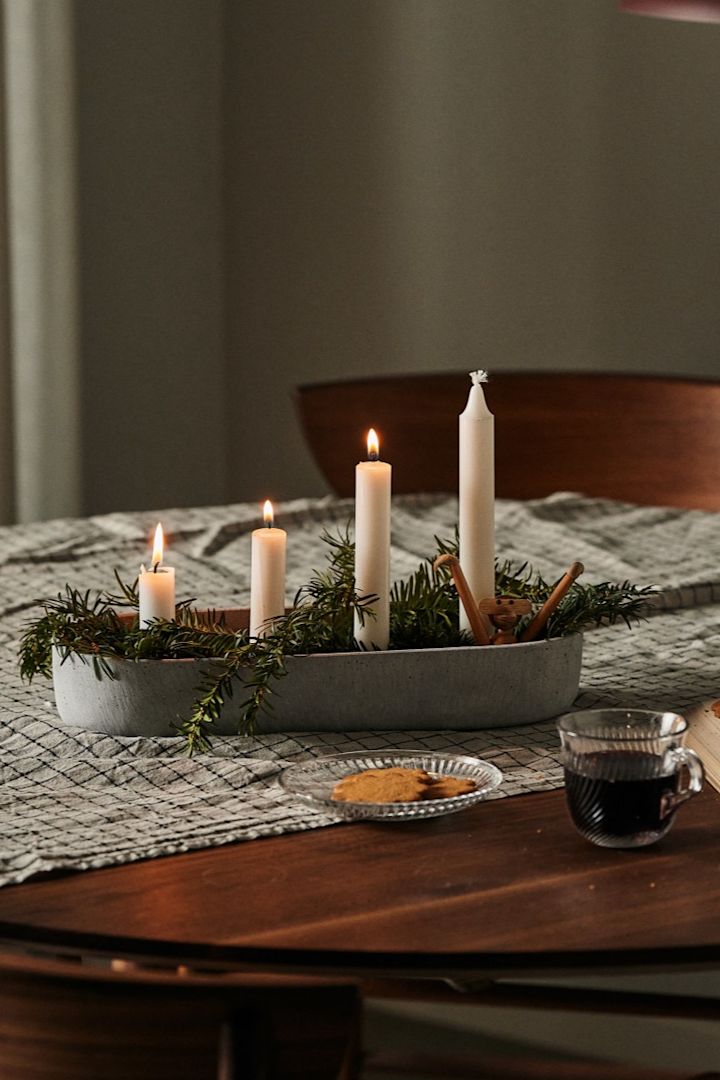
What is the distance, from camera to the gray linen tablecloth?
0.86 m

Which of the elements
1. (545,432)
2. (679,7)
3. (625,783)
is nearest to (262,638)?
(625,783)

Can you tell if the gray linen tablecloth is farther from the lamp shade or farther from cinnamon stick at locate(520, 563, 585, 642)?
the lamp shade

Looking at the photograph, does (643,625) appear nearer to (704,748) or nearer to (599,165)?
(704,748)

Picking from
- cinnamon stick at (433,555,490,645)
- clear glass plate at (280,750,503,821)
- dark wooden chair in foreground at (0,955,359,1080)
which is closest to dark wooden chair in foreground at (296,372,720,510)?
cinnamon stick at (433,555,490,645)

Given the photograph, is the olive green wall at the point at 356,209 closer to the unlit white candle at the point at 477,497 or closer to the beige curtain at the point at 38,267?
the beige curtain at the point at 38,267

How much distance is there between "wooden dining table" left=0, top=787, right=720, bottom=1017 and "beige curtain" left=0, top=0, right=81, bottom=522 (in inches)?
94.6

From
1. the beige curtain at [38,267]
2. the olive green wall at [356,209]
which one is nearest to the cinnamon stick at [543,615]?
the olive green wall at [356,209]

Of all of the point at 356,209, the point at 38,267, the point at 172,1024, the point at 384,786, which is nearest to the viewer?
the point at 172,1024

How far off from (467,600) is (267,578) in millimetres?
137

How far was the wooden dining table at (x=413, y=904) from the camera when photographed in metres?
0.69

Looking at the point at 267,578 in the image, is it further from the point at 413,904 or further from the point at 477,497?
the point at 413,904

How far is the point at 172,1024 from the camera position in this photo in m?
0.61

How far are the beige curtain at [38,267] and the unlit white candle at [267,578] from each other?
218 cm

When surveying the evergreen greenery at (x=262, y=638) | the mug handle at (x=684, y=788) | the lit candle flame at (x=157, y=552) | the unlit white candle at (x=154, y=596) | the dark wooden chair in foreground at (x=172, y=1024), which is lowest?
the dark wooden chair in foreground at (x=172, y=1024)
